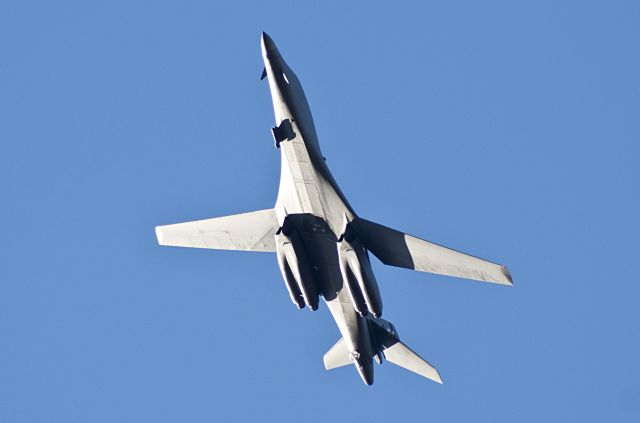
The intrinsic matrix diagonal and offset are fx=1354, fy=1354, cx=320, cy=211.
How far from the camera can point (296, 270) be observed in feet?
169

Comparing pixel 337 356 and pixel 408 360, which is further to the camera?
pixel 337 356

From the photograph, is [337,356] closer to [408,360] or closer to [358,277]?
[408,360]

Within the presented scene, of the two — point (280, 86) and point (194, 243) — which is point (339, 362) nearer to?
point (194, 243)

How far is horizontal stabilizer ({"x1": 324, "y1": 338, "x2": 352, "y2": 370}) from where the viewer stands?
56688 mm

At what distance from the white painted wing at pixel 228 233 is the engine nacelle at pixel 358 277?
4.85 meters

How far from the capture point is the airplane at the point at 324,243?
50719 millimetres

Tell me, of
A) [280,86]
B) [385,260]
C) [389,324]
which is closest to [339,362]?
[389,324]

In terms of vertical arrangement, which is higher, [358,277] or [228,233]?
[228,233]

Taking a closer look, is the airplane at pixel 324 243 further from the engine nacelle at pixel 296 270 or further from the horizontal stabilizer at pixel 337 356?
the horizontal stabilizer at pixel 337 356

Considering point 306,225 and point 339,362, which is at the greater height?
point 306,225

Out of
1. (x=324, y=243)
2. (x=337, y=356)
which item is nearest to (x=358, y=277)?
(x=324, y=243)

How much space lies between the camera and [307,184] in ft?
171

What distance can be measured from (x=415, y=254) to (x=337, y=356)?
7.40 m

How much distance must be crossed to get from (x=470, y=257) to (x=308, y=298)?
21.0ft
